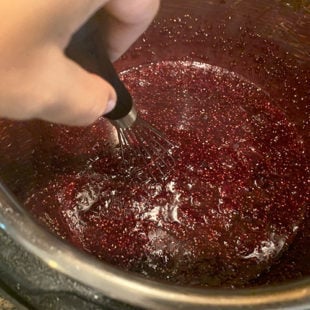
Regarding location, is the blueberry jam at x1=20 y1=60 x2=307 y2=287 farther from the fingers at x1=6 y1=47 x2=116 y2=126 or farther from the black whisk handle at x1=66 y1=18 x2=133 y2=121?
the fingers at x1=6 y1=47 x2=116 y2=126

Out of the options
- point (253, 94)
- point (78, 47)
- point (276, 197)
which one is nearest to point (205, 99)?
point (253, 94)

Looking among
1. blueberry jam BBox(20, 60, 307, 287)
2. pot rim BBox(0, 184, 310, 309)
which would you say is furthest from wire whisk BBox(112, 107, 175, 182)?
pot rim BBox(0, 184, 310, 309)

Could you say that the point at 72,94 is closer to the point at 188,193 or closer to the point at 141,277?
the point at 141,277

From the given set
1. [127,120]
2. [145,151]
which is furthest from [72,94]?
[145,151]

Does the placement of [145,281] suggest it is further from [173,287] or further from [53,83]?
[53,83]

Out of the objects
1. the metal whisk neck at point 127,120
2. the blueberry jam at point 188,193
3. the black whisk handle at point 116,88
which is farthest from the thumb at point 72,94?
the blueberry jam at point 188,193
